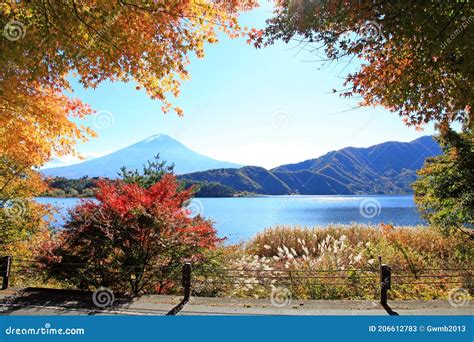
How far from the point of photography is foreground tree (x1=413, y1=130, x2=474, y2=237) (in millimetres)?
12352

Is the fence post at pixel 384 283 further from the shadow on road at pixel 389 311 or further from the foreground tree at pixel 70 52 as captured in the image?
the foreground tree at pixel 70 52

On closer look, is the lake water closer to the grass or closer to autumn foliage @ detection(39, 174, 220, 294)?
autumn foliage @ detection(39, 174, 220, 294)

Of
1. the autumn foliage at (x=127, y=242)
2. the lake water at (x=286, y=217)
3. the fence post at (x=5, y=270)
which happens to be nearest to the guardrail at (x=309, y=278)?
the fence post at (x=5, y=270)

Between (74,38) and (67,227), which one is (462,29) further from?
(67,227)

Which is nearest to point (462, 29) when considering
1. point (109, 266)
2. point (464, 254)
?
point (109, 266)

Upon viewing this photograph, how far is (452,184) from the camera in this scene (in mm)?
12781

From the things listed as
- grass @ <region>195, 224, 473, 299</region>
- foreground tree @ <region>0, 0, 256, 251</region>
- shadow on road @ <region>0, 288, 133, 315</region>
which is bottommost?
grass @ <region>195, 224, 473, 299</region>

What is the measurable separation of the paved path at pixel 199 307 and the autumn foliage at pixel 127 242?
87cm


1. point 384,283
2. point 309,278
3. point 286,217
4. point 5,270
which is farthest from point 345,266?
point 286,217

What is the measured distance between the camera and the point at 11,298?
7.62 m

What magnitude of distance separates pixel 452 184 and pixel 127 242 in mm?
12077

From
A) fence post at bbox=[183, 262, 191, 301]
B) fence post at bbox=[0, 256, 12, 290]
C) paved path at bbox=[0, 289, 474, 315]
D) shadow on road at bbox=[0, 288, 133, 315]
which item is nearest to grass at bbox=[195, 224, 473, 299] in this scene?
paved path at bbox=[0, 289, 474, 315]

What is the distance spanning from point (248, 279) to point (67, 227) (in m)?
5.42

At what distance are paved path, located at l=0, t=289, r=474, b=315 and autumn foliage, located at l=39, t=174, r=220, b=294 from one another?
0.87 metres
